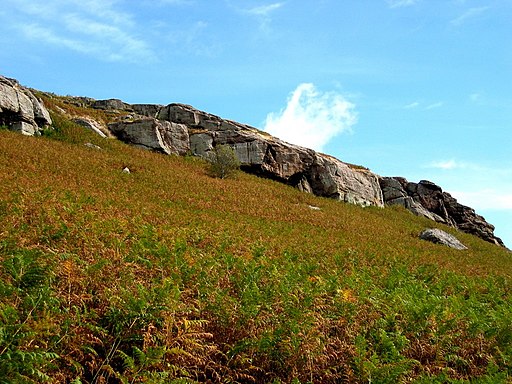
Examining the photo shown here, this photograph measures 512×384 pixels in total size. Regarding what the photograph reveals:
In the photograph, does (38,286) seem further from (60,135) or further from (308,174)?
(308,174)

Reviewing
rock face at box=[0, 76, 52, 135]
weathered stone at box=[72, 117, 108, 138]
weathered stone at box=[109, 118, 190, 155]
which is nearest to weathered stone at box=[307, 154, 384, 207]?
weathered stone at box=[109, 118, 190, 155]

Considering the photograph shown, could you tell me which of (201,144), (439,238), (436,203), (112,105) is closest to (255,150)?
(201,144)

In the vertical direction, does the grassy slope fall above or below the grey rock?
below

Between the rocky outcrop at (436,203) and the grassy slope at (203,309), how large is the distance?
37.6 m

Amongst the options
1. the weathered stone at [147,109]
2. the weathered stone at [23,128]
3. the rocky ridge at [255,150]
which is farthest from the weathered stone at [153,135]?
the weathered stone at [147,109]

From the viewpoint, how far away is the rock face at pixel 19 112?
31.9 meters

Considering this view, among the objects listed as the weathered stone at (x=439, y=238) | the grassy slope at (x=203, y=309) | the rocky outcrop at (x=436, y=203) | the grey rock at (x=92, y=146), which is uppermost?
the rocky outcrop at (x=436, y=203)

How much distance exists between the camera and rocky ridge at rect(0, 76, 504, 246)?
35.2 m

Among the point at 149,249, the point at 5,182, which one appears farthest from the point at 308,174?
the point at 149,249

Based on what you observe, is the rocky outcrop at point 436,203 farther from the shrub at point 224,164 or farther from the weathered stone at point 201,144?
the weathered stone at point 201,144

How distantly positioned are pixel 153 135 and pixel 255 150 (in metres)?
11.6

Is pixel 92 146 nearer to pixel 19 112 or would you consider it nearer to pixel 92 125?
pixel 19 112

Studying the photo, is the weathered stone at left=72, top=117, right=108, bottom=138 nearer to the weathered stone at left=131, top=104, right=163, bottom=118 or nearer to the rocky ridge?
the rocky ridge

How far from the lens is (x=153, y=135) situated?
138 feet
